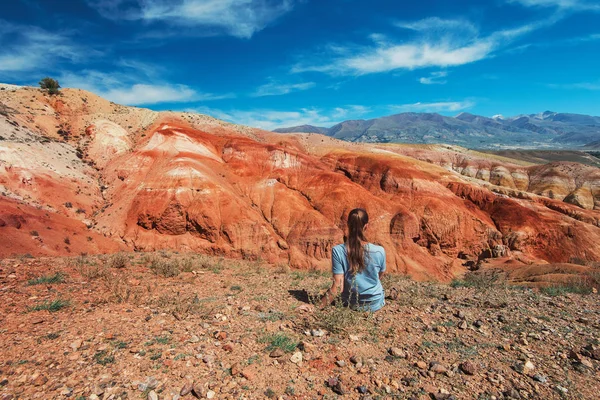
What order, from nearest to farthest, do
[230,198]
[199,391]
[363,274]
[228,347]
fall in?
1. [199,391]
2. [228,347]
3. [363,274]
4. [230,198]

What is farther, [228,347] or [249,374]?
[228,347]

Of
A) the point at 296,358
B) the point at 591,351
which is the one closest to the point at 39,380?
the point at 296,358

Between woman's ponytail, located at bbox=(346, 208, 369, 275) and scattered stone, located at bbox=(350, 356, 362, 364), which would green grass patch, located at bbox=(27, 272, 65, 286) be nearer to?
woman's ponytail, located at bbox=(346, 208, 369, 275)

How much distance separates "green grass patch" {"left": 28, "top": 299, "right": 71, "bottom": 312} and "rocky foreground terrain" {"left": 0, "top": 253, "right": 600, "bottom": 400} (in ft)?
0.06

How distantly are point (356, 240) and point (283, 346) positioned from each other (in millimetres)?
1902

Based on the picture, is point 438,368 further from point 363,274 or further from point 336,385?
point 363,274

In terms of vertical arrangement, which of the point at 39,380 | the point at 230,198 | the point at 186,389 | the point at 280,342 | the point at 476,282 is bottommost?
the point at 476,282

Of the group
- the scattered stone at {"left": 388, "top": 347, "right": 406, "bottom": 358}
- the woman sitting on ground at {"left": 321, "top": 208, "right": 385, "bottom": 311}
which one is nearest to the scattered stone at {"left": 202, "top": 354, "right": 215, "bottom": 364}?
the woman sitting on ground at {"left": 321, "top": 208, "right": 385, "bottom": 311}

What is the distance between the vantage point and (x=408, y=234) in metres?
30.2

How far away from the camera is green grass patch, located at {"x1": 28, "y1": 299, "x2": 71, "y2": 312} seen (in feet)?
17.1

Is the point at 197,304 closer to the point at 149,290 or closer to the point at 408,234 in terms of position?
the point at 149,290

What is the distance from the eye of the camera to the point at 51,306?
207 inches

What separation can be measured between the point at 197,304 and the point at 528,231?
40404 millimetres

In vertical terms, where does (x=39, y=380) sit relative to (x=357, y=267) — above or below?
below
